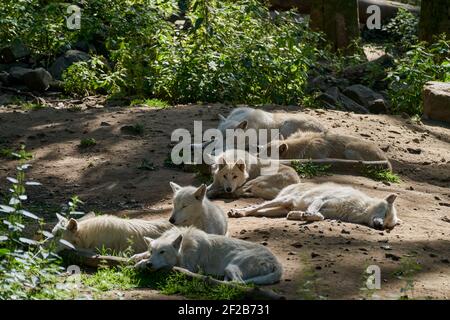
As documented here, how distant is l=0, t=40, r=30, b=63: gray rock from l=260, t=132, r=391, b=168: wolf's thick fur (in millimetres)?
7436

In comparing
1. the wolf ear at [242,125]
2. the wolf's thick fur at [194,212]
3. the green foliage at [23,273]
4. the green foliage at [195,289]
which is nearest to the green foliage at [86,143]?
the wolf ear at [242,125]

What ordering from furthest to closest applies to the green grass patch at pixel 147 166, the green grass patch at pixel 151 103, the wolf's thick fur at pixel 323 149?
the green grass patch at pixel 151 103, the wolf's thick fur at pixel 323 149, the green grass patch at pixel 147 166

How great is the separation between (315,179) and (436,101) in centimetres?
457

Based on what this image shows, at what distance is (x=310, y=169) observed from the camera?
10.8m

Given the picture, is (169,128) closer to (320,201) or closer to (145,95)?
(145,95)

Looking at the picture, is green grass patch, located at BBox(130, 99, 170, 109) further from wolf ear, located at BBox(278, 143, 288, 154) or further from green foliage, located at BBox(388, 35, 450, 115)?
green foliage, located at BBox(388, 35, 450, 115)

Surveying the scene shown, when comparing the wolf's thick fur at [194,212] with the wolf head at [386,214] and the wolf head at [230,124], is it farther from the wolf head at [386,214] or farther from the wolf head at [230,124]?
the wolf head at [230,124]

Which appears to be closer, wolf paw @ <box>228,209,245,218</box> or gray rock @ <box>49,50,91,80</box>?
wolf paw @ <box>228,209,245,218</box>

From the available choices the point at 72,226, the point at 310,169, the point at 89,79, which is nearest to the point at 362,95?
the point at 89,79

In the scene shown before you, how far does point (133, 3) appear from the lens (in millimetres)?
16781

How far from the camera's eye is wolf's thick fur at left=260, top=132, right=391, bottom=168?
438 inches

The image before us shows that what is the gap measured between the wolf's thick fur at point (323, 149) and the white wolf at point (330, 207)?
186cm

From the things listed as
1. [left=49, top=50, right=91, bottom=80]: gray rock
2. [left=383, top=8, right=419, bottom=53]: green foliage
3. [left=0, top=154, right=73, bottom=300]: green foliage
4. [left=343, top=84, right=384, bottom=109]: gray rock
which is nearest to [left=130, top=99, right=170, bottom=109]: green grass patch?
[left=49, top=50, right=91, bottom=80]: gray rock

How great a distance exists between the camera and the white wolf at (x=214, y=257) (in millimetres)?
6520
